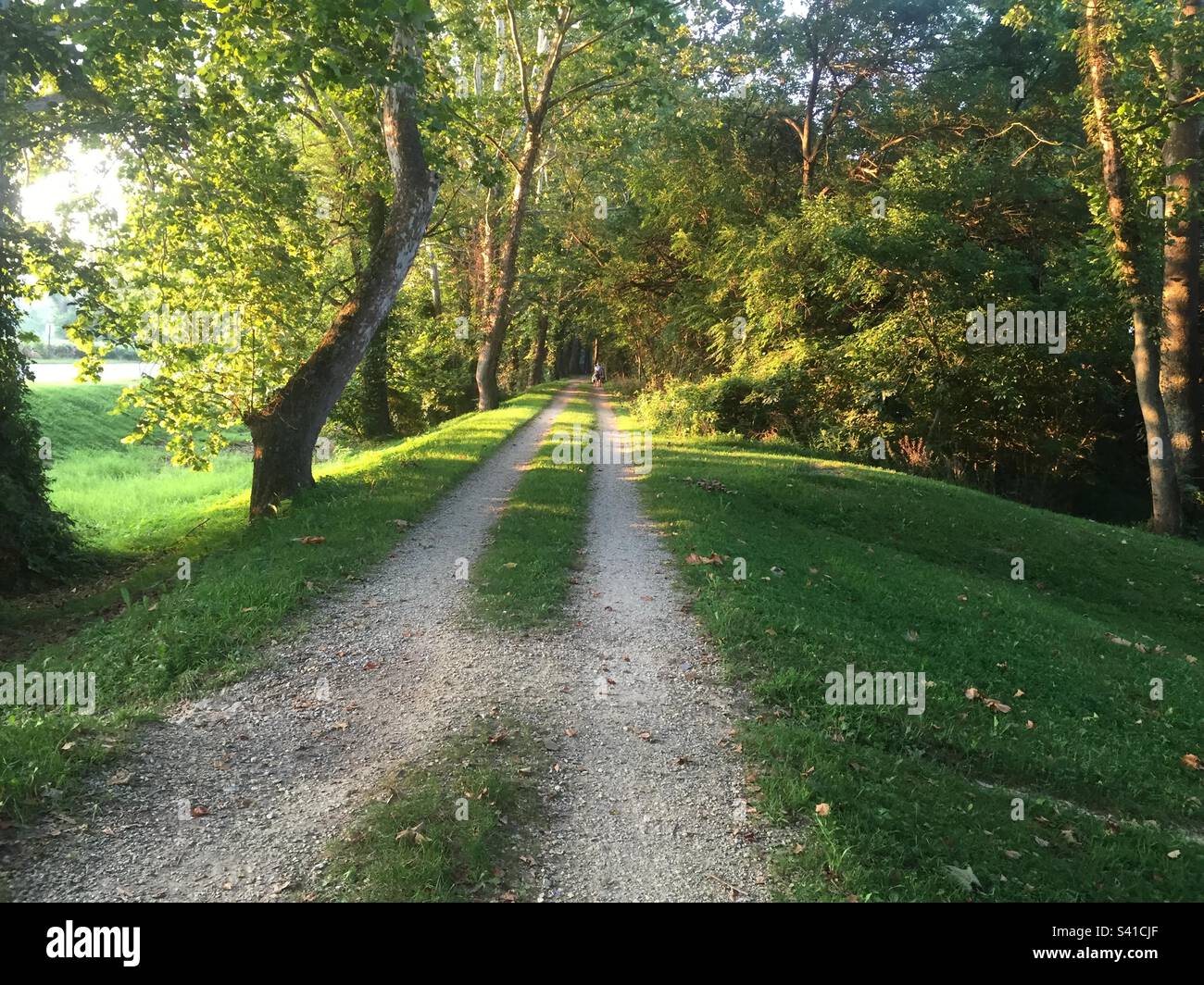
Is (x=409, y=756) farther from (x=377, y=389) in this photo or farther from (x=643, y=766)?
(x=377, y=389)

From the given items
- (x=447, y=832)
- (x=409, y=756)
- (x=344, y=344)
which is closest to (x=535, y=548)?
(x=344, y=344)

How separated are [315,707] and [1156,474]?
20716 mm

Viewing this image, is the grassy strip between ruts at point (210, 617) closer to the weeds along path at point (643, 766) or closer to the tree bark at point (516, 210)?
the weeds along path at point (643, 766)

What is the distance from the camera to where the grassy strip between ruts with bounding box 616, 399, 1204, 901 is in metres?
4.69

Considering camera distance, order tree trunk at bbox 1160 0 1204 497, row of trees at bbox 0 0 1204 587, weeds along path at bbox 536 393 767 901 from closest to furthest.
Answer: weeds along path at bbox 536 393 767 901 → row of trees at bbox 0 0 1204 587 → tree trunk at bbox 1160 0 1204 497

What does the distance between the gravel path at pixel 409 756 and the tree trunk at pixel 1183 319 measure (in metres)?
18.2

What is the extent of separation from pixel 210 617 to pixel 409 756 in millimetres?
3430

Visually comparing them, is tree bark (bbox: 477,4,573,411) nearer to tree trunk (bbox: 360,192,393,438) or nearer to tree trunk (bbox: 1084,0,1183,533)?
tree trunk (bbox: 360,192,393,438)

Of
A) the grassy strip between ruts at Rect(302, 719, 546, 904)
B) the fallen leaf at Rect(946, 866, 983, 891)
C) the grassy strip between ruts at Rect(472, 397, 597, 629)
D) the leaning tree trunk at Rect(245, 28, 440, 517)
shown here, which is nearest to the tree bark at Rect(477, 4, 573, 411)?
the leaning tree trunk at Rect(245, 28, 440, 517)

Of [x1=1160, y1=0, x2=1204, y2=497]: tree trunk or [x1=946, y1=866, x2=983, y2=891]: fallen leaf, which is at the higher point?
[x1=1160, y1=0, x2=1204, y2=497]: tree trunk

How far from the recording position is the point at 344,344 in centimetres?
1190

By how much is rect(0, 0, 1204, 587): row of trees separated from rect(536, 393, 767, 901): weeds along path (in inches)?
268

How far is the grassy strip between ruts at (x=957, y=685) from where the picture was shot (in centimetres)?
469

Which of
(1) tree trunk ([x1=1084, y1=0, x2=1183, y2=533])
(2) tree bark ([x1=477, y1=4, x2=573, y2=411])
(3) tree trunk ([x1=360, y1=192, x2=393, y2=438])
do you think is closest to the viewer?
(1) tree trunk ([x1=1084, y1=0, x2=1183, y2=533])
